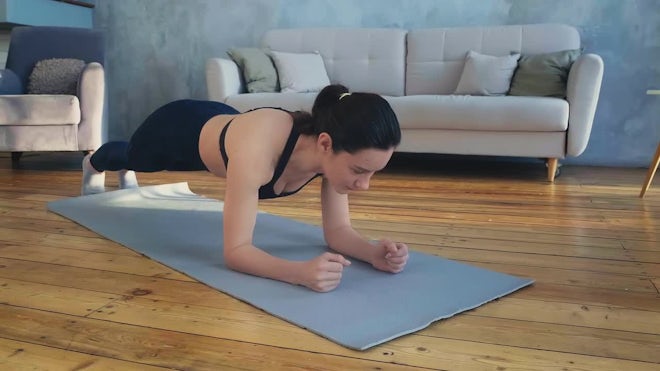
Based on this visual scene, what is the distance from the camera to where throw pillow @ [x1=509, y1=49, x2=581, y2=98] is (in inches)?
122

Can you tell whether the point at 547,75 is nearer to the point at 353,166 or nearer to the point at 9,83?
the point at 353,166

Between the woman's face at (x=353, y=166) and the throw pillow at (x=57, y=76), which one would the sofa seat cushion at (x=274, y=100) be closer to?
the throw pillow at (x=57, y=76)

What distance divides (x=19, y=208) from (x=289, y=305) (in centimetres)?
151

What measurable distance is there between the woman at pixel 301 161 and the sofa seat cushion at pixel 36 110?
163 centimetres

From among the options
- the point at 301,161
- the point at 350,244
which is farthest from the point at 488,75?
the point at 301,161

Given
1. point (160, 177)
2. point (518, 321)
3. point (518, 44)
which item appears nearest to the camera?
→ point (518, 321)

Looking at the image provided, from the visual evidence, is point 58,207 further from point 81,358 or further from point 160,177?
point 81,358

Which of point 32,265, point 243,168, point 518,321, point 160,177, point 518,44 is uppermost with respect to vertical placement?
point 518,44

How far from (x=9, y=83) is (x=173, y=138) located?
218 centimetres

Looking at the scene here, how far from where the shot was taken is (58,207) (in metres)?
2.17

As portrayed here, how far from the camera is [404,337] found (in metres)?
1.06

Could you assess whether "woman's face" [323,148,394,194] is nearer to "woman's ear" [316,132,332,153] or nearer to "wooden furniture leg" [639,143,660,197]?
"woman's ear" [316,132,332,153]

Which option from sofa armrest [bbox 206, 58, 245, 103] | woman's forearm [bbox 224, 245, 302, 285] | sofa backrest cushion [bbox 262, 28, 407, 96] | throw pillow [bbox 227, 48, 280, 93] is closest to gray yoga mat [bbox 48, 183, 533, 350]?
woman's forearm [bbox 224, 245, 302, 285]

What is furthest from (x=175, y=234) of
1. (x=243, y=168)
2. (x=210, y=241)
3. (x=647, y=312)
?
(x=647, y=312)
